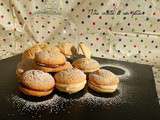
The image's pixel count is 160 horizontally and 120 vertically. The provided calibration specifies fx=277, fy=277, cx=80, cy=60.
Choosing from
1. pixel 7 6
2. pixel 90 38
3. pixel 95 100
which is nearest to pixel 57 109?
pixel 95 100

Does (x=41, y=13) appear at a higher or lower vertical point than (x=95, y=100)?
higher

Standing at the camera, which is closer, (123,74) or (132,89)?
(132,89)

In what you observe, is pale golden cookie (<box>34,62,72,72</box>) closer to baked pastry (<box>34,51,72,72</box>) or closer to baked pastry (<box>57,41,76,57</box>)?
baked pastry (<box>34,51,72,72</box>)

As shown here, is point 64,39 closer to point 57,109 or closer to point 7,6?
point 7,6

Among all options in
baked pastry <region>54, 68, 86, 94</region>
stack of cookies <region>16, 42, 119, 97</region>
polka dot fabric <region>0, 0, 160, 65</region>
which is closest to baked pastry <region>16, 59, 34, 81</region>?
stack of cookies <region>16, 42, 119, 97</region>

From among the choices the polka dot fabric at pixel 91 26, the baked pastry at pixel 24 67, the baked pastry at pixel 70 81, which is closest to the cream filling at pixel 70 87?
the baked pastry at pixel 70 81

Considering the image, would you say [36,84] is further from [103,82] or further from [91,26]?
[91,26]

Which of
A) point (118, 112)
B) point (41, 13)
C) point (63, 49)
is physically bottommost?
point (118, 112)
